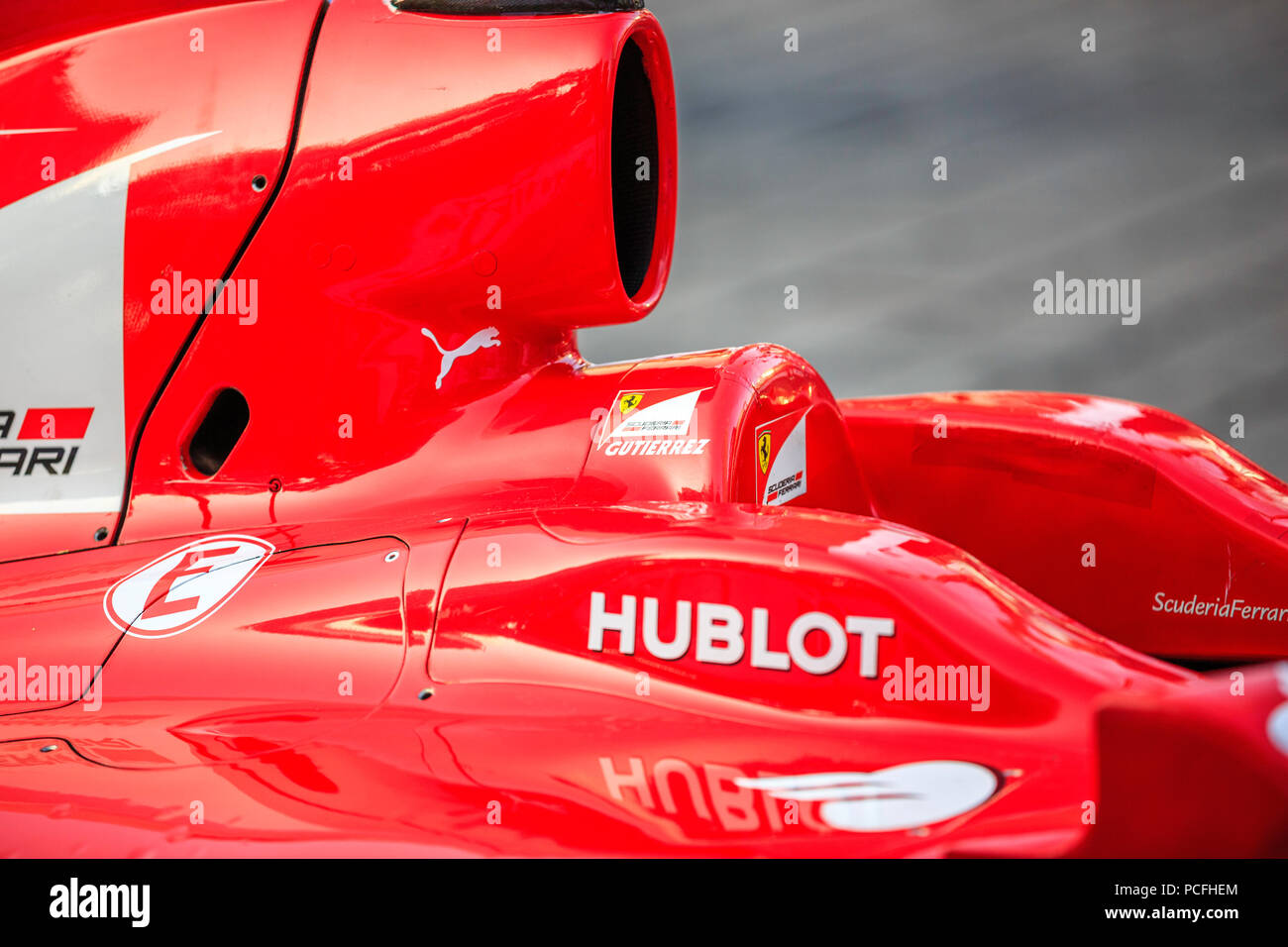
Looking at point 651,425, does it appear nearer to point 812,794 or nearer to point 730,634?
point 730,634

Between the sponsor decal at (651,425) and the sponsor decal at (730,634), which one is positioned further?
the sponsor decal at (651,425)

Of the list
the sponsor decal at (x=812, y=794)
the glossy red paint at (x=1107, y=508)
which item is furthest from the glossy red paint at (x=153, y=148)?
the glossy red paint at (x=1107, y=508)

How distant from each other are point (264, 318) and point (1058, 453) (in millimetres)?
1306

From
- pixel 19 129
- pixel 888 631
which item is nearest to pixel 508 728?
pixel 888 631

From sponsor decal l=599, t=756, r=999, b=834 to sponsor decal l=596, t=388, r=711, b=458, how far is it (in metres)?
0.59

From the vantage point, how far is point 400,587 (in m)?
1.27

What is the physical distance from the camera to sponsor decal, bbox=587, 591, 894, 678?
1.11 meters

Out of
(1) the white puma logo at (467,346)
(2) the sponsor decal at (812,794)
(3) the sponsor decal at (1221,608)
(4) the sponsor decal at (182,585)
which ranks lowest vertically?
(2) the sponsor decal at (812,794)

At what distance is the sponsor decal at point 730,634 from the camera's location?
3.66 feet

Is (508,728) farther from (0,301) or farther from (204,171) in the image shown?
(0,301)

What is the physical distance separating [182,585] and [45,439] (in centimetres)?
44

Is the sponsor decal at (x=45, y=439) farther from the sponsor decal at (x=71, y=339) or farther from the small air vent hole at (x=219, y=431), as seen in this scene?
the small air vent hole at (x=219, y=431)

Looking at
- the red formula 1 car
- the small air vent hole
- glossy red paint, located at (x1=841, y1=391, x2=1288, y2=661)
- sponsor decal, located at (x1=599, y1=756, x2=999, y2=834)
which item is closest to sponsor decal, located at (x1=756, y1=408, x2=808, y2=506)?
the red formula 1 car

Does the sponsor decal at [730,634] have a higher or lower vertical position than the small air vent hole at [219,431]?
lower
